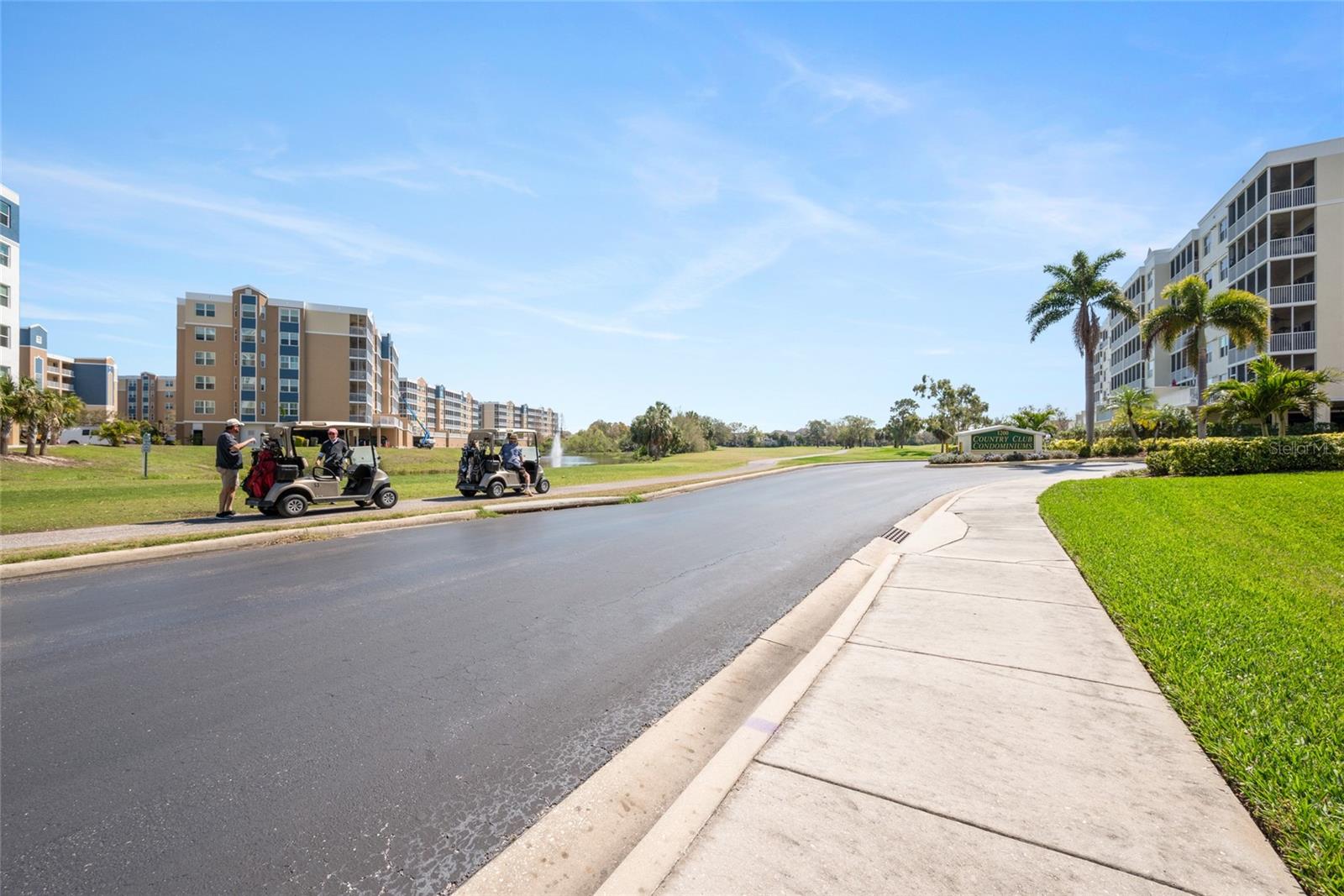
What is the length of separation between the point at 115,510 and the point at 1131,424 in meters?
49.0

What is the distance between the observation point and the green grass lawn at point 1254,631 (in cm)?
255

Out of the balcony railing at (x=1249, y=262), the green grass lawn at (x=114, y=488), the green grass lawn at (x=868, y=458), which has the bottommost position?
the green grass lawn at (x=114, y=488)

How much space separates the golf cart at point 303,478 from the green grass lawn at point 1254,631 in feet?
43.8

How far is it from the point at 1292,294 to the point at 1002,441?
1775 cm

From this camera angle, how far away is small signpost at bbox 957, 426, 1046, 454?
3806 centimetres

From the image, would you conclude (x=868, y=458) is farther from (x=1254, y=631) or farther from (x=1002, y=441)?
(x=1254, y=631)

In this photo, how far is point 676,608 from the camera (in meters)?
6.00

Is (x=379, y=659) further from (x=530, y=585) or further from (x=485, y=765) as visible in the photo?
(x=530, y=585)

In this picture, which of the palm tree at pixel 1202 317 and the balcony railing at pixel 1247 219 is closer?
the palm tree at pixel 1202 317

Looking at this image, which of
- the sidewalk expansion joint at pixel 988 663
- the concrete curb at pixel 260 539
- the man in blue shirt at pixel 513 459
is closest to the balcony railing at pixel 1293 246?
the concrete curb at pixel 260 539

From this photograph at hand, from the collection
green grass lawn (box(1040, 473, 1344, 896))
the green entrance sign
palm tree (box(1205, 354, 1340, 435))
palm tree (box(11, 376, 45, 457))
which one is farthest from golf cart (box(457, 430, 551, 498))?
the green entrance sign

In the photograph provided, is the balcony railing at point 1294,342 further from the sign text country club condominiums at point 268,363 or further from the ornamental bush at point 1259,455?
the sign text country club condominiums at point 268,363

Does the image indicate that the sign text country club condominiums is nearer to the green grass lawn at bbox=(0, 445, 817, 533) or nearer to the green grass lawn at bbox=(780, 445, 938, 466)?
the green grass lawn at bbox=(0, 445, 817, 533)

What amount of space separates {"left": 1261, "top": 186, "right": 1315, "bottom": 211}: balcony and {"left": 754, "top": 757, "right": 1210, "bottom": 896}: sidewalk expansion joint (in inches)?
1973
